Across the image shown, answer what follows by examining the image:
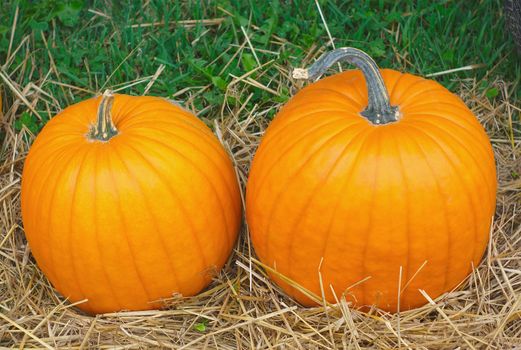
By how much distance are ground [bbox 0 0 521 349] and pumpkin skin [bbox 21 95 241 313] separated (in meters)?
0.14

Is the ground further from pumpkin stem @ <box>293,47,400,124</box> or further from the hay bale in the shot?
pumpkin stem @ <box>293,47,400,124</box>

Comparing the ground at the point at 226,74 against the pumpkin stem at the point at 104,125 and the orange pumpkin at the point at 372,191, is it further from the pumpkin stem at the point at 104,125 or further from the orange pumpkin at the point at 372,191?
the pumpkin stem at the point at 104,125

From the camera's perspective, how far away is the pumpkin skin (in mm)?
2498

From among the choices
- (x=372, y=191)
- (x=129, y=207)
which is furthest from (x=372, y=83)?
(x=129, y=207)

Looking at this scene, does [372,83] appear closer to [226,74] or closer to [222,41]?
[226,74]

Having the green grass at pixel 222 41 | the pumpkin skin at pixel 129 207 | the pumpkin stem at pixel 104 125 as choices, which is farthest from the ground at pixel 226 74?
the pumpkin stem at pixel 104 125

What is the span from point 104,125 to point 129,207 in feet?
0.96

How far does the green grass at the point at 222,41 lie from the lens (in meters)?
3.55

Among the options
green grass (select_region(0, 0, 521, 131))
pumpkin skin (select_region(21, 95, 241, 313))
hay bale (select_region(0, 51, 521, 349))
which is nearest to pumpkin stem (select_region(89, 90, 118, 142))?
pumpkin skin (select_region(21, 95, 241, 313))

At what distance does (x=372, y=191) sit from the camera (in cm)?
236

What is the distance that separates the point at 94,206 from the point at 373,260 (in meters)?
0.89

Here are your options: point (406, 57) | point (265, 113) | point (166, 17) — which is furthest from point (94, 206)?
point (406, 57)

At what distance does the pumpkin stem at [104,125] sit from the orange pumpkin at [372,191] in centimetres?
50

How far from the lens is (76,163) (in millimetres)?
2521
